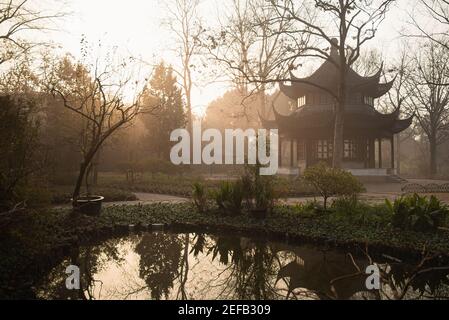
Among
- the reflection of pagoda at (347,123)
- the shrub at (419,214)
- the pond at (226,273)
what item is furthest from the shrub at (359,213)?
the reflection of pagoda at (347,123)

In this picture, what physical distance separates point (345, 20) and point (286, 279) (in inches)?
664

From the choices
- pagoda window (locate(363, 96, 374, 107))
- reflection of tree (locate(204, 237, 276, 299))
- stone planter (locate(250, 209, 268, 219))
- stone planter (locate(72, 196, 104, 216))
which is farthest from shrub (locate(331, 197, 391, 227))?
pagoda window (locate(363, 96, 374, 107))

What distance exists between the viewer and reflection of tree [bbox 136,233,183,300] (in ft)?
20.8

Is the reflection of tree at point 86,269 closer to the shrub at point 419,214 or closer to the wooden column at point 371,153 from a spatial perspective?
the shrub at point 419,214

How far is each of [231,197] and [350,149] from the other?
57.6 ft

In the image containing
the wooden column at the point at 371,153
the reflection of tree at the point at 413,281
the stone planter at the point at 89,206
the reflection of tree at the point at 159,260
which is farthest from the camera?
the wooden column at the point at 371,153

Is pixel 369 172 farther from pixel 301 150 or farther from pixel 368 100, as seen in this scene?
pixel 368 100

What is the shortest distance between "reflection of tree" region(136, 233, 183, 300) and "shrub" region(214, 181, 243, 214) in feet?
6.71

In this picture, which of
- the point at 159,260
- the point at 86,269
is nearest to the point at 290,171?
the point at 159,260

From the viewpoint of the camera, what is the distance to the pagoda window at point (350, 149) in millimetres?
26375

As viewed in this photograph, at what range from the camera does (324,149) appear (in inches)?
1060

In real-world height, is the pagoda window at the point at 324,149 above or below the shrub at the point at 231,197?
above

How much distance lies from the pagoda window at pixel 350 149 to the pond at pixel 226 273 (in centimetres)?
1878
